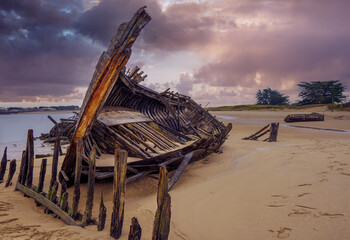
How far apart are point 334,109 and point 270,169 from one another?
38.5 metres

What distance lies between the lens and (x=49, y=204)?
410cm

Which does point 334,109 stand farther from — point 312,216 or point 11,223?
point 11,223

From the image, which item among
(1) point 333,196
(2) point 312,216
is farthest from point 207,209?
(1) point 333,196

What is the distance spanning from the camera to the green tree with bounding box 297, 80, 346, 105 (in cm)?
4447

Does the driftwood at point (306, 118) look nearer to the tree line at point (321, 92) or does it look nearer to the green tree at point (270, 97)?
the tree line at point (321, 92)

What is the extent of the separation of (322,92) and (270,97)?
17.2m

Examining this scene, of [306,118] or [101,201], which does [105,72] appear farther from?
[306,118]

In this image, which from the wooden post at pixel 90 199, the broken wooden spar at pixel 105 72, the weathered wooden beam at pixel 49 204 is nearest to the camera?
the wooden post at pixel 90 199

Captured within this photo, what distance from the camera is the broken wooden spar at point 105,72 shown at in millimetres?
4461

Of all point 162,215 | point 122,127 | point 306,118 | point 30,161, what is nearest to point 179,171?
point 122,127

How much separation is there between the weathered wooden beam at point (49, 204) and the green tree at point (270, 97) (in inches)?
2545

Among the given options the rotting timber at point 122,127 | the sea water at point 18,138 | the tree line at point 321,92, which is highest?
the tree line at point 321,92

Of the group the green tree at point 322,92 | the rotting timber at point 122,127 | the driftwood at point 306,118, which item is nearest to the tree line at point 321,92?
the green tree at point 322,92

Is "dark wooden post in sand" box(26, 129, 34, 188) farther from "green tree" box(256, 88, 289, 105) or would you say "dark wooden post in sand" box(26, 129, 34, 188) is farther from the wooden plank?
"green tree" box(256, 88, 289, 105)
